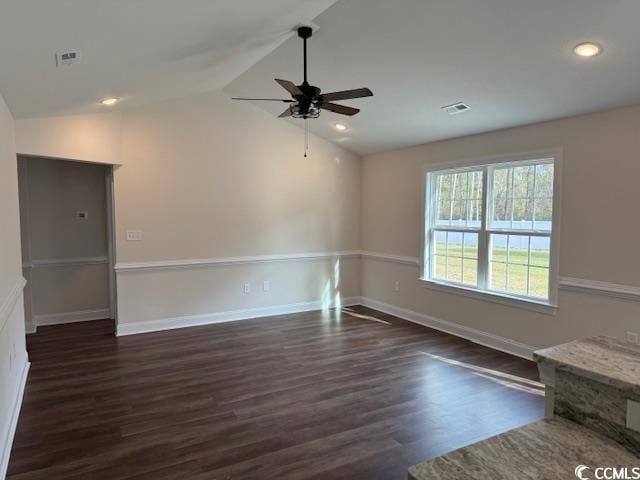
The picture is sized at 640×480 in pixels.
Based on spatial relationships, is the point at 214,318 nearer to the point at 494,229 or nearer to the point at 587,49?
the point at 494,229

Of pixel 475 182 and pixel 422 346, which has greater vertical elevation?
pixel 475 182

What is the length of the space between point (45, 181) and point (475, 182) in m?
5.47

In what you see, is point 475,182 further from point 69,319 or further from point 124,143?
point 69,319

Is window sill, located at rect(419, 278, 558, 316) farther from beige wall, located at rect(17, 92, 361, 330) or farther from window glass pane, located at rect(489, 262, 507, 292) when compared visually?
beige wall, located at rect(17, 92, 361, 330)

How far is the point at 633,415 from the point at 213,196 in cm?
516

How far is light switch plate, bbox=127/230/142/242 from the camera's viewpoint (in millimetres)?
5152

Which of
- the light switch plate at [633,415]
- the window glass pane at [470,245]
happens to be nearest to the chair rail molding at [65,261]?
the window glass pane at [470,245]

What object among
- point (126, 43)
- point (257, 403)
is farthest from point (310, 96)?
point (257, 403)

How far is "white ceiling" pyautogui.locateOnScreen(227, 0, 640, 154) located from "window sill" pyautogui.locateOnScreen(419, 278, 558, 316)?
1.84 metres

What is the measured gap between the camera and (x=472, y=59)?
3.42 meters

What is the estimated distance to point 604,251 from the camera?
12.4ft

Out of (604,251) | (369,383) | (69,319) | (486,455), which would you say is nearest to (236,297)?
(69,319)

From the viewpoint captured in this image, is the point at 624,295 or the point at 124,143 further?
the point at 124,143

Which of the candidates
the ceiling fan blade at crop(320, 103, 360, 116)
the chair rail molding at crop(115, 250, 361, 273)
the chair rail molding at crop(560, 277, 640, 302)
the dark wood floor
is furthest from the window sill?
the ceiling fan blade at crop(320, 103, 360, 116)
